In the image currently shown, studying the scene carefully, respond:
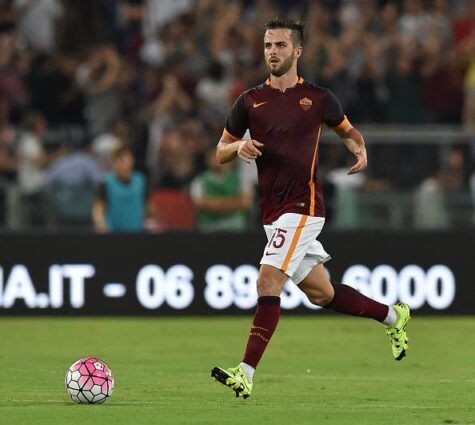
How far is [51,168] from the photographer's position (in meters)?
17.5

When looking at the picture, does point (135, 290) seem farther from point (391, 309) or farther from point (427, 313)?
point (391, 309)

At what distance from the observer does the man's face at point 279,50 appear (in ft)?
30.7

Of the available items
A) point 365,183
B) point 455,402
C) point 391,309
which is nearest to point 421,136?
point 365,183

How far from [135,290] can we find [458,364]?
517 cm

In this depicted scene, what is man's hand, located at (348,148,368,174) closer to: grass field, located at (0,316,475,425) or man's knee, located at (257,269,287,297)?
man's knee, located at (257,269,287,297)

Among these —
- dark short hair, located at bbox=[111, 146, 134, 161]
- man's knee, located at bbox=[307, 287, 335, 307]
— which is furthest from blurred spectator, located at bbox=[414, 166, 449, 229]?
man's knee, located at bbox=[307, 287, 335, 307]

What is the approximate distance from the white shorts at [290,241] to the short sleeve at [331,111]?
0.68 meters

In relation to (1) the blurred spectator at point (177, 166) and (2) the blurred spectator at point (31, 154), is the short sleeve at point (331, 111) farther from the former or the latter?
(2) the blurred spectator at point (31, 154)

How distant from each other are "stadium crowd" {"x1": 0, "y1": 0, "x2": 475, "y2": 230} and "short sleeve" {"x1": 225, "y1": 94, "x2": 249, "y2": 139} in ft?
22.5

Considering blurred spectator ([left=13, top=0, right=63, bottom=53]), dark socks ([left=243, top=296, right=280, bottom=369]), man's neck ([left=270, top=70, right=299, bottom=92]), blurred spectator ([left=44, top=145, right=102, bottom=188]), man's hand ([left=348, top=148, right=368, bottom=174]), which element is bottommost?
dark socks ([left=243, top=296, right=280, bottom=369])

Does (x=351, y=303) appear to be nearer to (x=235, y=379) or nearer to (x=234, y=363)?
(x=235, y=379)

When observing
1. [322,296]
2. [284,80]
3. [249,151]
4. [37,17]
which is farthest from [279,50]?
[37,17]

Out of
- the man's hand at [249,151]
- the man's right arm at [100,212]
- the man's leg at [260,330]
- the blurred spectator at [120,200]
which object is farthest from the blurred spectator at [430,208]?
the man's hand at [249,151]

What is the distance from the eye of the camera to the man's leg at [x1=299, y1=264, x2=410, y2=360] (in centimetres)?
983
